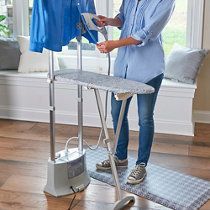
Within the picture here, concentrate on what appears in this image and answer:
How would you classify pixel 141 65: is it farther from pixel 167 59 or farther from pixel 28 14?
pixel 28 14

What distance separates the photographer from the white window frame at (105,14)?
3.70 metres

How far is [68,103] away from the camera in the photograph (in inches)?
150

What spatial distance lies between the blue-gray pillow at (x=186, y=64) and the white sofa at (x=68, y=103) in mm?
74

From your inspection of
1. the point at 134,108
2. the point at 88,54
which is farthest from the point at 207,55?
the point at 88,54

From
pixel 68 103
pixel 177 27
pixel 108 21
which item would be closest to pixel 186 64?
pixel 177 27

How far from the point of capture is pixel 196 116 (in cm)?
391

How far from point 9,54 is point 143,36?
76.3 inches

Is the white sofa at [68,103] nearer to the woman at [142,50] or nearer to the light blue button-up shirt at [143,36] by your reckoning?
the woman at [142,50]

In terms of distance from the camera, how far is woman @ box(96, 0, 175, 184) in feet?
7.77

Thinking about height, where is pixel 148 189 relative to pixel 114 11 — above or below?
below

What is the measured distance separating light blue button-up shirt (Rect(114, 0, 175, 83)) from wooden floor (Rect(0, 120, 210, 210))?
74cm

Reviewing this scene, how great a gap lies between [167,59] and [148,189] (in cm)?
143

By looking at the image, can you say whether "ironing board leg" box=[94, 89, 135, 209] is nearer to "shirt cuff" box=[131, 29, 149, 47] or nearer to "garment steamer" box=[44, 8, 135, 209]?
"garment steamer" box=[44, 8, 135, 209]

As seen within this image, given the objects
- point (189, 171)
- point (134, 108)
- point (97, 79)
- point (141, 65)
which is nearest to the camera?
point (97, 79)
